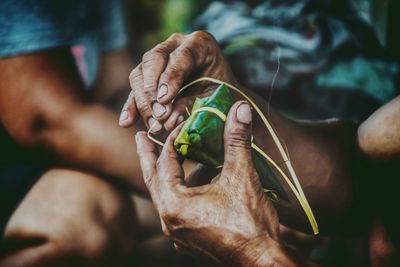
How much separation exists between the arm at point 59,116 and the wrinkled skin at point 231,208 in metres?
0.24

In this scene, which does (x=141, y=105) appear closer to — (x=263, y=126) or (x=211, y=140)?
(x=211, y=140)

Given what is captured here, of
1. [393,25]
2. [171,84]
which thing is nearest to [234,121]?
[171,84]

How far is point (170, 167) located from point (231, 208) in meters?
0.10

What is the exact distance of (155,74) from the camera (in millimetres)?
611

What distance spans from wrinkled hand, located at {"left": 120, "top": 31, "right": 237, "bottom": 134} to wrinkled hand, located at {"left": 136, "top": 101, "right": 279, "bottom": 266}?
9cm

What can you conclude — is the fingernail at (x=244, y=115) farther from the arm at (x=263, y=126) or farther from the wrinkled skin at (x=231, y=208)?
the arm at (x=263, y=126)

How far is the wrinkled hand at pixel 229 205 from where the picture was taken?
1.76ft

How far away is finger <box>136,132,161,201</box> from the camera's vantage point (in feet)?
1.93

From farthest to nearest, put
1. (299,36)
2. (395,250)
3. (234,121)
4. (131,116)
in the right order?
(299,36)
(395,250)
(131,116)
(234,121)

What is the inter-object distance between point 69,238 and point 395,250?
620 millimetres

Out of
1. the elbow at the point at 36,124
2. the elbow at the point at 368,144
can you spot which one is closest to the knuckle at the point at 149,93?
the elbow at the point at 36,124

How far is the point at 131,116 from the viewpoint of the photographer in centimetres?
63

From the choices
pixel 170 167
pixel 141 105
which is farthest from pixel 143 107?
pixel 170 167

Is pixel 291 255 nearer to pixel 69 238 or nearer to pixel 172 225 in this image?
pixel 172 225
